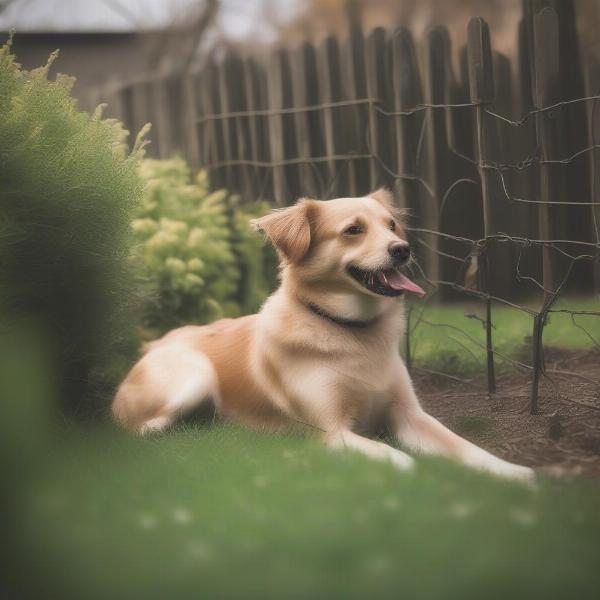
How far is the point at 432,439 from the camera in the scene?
398cm

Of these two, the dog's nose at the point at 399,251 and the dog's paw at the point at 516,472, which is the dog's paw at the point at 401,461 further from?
the dog's nose at the point at 399,251

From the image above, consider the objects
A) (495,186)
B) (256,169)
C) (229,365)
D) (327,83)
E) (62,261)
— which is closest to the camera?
(62,261)

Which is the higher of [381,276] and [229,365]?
[381,276]

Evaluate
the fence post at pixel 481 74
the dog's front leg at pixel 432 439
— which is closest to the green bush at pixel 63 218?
the dog's front leg at pixel 432 439

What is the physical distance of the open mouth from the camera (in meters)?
4.05

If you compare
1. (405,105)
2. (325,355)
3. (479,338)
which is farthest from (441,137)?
(325,355)

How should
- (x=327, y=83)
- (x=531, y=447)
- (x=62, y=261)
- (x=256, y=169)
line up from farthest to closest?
(x=256, y=169)
(x=327, y=83)
(x=62, y=261)
(x=531, y=447)

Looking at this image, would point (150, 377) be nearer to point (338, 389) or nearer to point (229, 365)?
point (229, 365)

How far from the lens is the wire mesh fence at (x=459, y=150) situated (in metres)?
4.79

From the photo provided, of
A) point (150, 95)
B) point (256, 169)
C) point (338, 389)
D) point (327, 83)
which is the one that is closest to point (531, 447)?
point (338, 389)

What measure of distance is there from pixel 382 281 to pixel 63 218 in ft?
5.31

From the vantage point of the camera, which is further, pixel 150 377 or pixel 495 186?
pixel 495 186

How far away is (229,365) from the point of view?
4582mm

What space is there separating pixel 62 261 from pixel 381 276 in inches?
63.5
